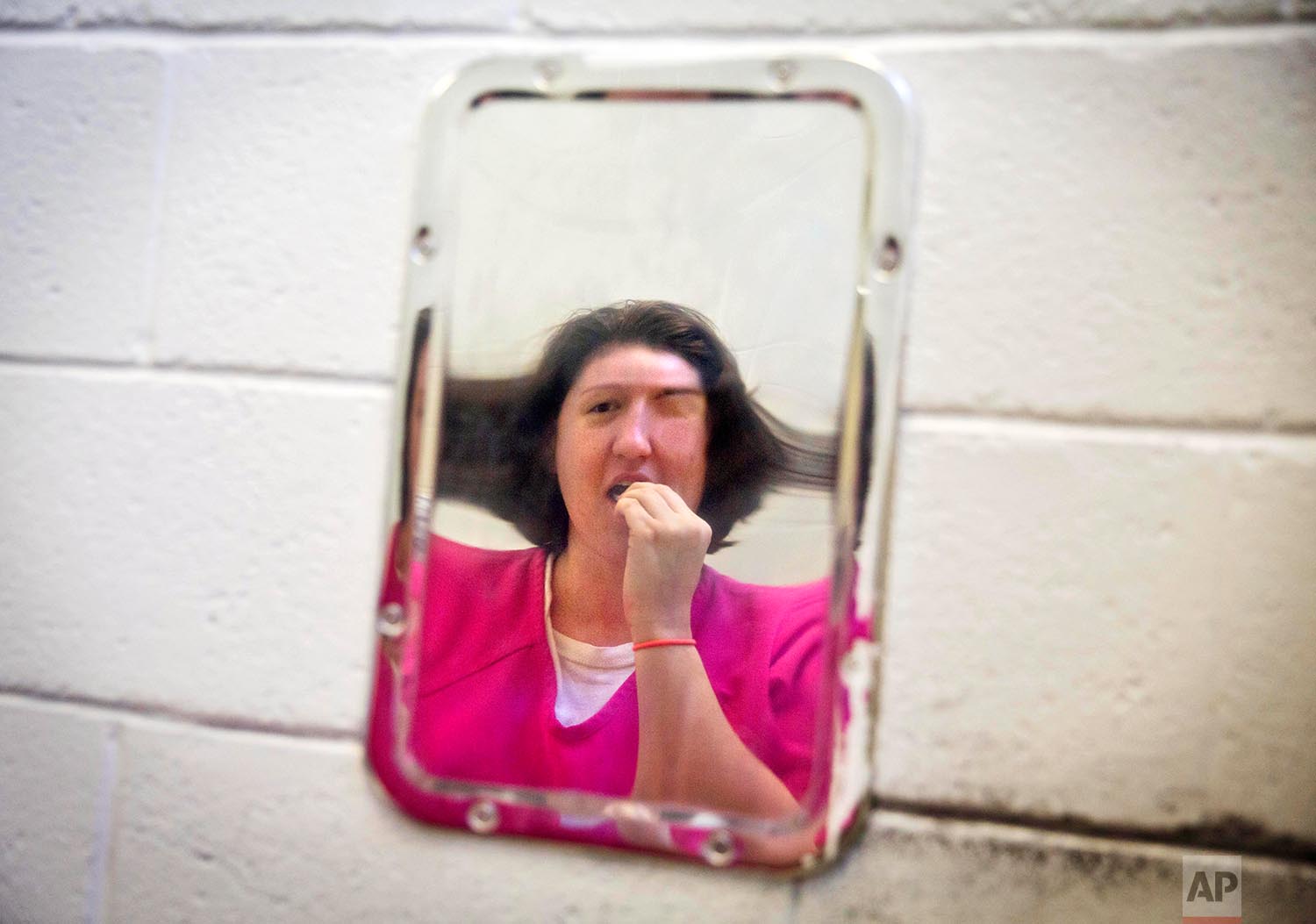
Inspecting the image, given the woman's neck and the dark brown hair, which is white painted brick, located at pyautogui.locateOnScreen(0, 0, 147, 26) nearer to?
the dark brown hair

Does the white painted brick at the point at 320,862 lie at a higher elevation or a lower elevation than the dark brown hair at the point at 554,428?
lower

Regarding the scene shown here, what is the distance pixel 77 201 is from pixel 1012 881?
692 millimetres

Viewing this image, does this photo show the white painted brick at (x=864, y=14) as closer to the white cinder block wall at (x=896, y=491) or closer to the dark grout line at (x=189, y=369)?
the white cinder block wall at (x=896, y=491)

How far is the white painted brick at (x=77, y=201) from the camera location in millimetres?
476

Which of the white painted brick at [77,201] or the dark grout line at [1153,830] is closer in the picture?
the dark grout line at [1153,830]

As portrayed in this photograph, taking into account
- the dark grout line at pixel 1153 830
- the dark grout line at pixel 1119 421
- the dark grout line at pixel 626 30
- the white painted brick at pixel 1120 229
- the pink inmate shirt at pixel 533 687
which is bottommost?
the dark grout line at pixel 1153 830

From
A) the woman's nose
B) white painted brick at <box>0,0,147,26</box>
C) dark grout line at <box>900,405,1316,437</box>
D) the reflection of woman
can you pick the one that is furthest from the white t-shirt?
white painted brick at <box>0,0,147,26</box>

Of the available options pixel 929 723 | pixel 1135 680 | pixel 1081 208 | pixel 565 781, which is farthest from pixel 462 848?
pixel 1081 208

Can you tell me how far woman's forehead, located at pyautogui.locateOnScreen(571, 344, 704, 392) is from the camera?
0.41 meters

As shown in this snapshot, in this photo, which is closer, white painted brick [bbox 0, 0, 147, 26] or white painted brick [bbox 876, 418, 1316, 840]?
white painted brick [bbox 876, 418, 1316, 840]

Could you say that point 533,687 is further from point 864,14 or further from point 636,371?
point 864,14

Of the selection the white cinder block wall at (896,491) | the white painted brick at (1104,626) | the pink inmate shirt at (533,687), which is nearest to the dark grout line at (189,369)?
the white cinder block wall at (896,491)

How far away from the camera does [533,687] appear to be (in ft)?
1.36

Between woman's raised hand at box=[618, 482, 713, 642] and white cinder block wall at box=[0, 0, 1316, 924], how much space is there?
12cm
